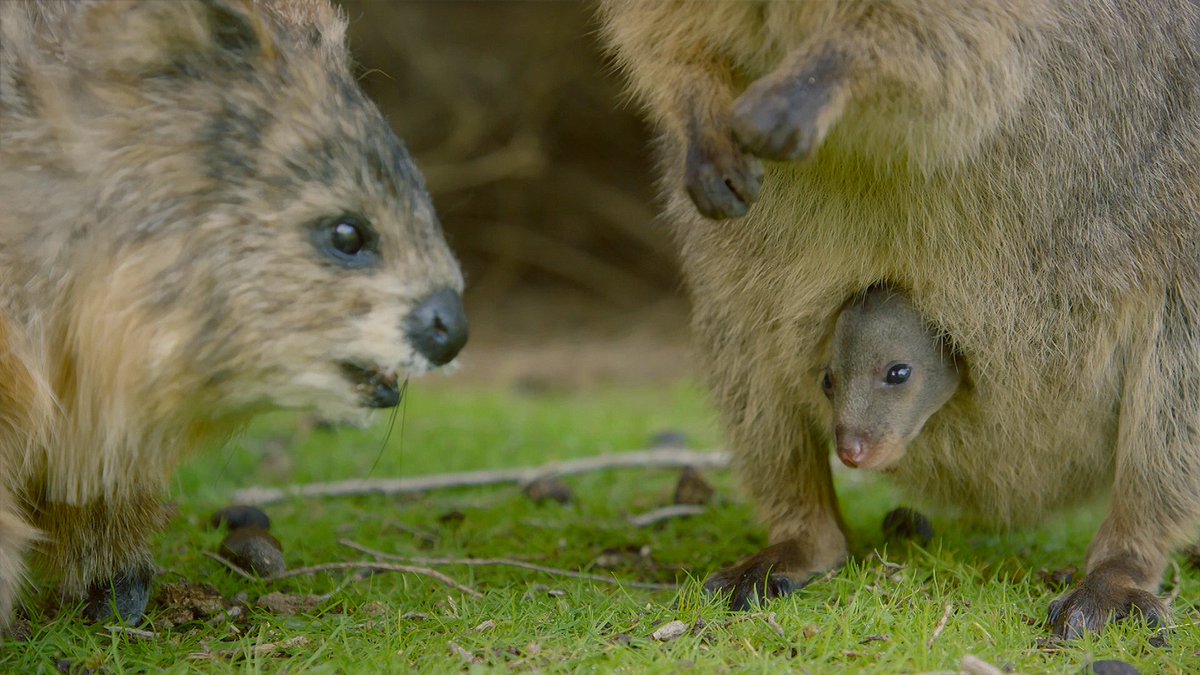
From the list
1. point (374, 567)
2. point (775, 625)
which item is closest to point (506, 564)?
point (374, 567)

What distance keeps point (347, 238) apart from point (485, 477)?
2901mm

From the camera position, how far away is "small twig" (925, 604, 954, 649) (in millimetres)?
3435

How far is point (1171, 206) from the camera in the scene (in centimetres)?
386

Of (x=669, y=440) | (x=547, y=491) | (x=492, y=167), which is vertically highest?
(x=547, y=491)

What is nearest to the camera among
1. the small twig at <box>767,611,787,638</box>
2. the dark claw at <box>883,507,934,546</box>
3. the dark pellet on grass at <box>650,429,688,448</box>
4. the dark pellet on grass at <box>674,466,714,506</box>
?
the small twig at <box>767,611,787,638</box>

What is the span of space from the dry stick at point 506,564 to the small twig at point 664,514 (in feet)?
2.56

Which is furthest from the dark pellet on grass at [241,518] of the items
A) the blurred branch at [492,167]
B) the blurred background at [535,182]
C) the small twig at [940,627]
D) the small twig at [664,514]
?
the blurred branch at [492,167]

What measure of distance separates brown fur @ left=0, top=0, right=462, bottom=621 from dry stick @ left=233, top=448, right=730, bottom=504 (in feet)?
7.45

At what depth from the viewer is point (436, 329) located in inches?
122

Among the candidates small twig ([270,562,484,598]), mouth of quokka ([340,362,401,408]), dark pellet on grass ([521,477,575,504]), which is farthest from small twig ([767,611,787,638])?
dark pellet on grass ([521,477,575,504])

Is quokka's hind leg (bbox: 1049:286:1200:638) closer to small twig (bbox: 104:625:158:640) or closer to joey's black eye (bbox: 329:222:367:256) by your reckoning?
joey's black eye (bbox: 329:222:367:256)

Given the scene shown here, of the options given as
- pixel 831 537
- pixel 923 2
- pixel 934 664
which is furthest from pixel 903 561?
pixel 923 2

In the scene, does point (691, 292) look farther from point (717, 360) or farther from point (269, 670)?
point (269, 670)

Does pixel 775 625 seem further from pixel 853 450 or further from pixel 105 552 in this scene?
pixel 105 552
